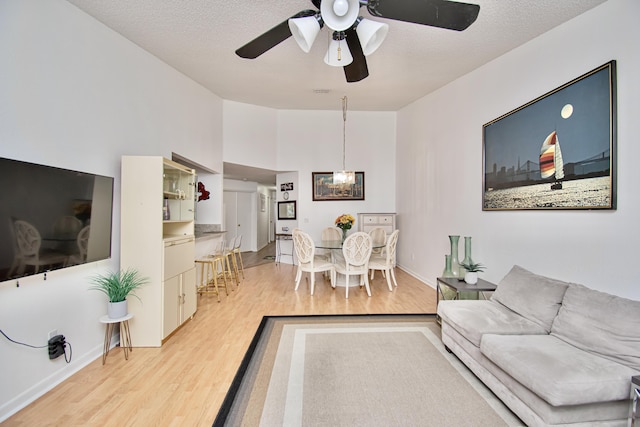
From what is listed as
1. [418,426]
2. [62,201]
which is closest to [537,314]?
[418,426]

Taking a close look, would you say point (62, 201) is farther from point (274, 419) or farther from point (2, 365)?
point (274, 419)

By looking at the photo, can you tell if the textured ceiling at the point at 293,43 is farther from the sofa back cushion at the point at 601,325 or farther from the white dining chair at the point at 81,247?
the sofa back cushion at the point at 601,325

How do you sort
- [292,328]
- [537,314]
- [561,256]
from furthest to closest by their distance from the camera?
[292,328] → [561,256] → [537,314]

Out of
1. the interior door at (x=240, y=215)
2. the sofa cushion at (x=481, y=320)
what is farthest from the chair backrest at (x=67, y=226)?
the interior door at (x=240, y=215)

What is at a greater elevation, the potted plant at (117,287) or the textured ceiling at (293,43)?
the textured ceiling at (293,43)

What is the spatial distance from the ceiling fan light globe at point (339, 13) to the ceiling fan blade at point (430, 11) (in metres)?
0.11

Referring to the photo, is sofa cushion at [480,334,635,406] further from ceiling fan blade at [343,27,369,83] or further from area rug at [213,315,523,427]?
ceiling fan blade at [343,27,369,83]

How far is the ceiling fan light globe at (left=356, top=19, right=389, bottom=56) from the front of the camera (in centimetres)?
200

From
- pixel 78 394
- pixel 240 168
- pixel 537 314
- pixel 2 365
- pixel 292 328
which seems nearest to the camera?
pixel 2 365

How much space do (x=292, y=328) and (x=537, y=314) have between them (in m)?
2.26

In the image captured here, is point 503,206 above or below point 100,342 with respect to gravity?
above

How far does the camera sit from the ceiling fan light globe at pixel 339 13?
1.90 metres

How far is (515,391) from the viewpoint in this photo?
1.71 metres

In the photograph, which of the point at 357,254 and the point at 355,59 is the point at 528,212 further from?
the point at 355,59
